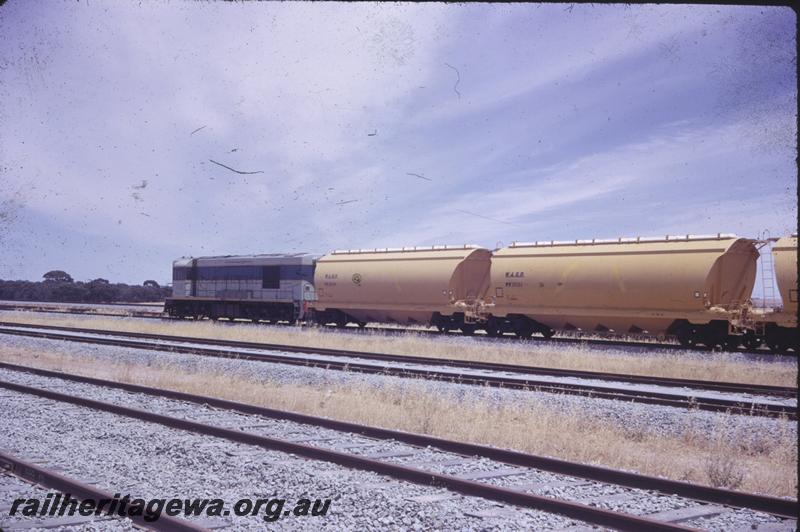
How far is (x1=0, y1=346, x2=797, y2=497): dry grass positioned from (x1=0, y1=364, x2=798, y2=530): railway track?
0.88 meters

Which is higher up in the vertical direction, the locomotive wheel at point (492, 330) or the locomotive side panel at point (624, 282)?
the locomotive side panel at point (624, 282)

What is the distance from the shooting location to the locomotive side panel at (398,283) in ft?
90.4

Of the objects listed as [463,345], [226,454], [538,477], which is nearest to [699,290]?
[463,345]

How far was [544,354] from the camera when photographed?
2003 cm

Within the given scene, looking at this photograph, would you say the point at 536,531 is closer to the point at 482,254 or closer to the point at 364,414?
the point at 364,414

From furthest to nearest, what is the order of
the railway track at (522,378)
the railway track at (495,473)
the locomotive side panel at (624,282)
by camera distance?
the locomotive side panel at (624,282) → the railway track at (522,378) → the railway track at (495,473)

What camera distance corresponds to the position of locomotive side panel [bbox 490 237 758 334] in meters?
20.9

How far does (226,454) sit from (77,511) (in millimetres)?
2232

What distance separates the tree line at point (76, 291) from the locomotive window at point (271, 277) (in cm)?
4044

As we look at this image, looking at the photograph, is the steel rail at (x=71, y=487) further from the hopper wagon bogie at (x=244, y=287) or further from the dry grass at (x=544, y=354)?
the hopper wagon bogie at (x=244, y=287)

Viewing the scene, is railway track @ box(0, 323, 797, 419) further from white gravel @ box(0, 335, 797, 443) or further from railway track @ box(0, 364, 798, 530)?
railway track @ box(0, 364, 798, 530)

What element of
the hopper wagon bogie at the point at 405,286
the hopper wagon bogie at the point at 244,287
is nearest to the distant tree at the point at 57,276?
the hopper wagon bogie at the point at 244,287

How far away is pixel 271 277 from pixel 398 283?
31.3 feet

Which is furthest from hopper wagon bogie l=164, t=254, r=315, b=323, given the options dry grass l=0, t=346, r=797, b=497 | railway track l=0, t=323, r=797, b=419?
dry grass l=0, t=346, r=797, b=497
